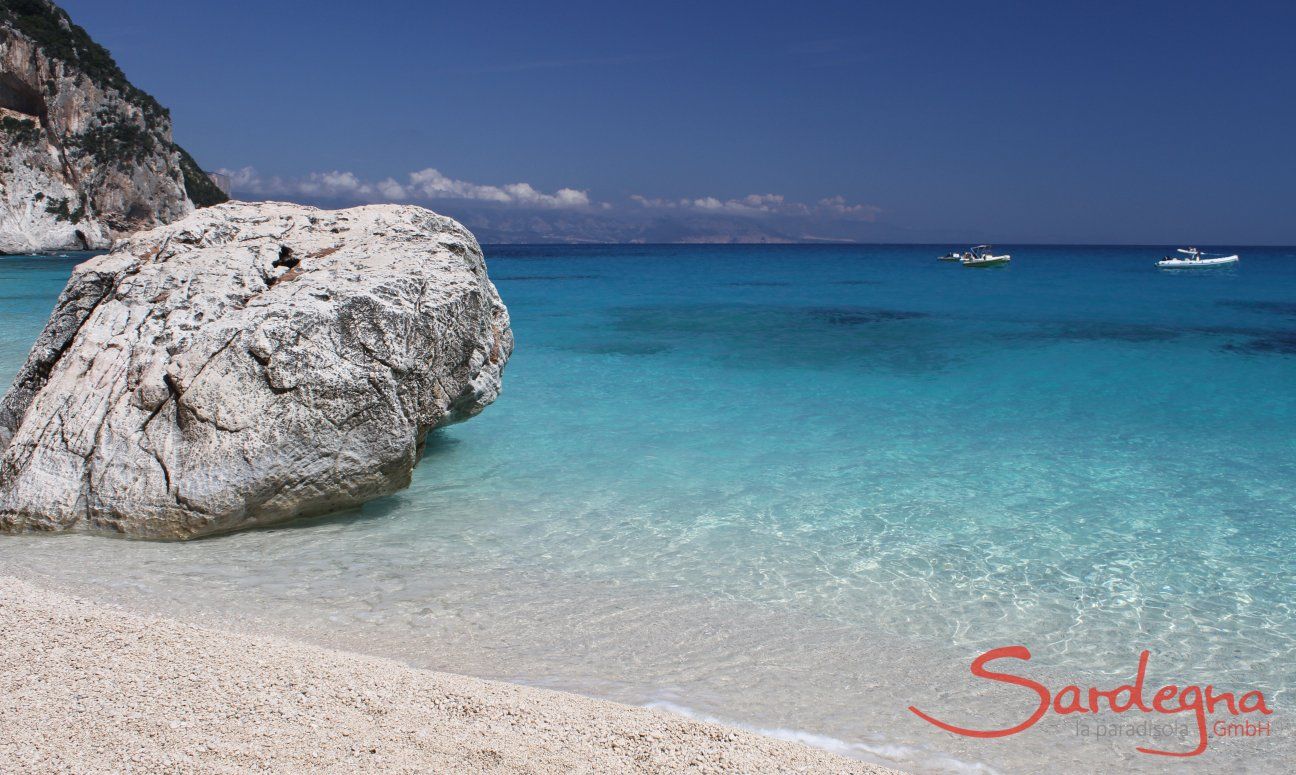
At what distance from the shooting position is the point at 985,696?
4551 millimetres

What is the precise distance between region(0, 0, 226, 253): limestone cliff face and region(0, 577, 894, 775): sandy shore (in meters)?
75.1

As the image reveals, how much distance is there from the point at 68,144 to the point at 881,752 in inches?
3296

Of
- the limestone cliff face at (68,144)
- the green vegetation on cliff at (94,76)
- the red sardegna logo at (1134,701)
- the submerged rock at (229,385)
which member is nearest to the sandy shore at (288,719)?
the red sardegna logo at (1134,701)

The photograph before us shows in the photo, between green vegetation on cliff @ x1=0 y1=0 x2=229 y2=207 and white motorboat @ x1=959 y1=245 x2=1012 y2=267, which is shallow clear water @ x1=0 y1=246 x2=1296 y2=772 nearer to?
white motorboat @ x1=959 y1=245 x2=1012 y2=267

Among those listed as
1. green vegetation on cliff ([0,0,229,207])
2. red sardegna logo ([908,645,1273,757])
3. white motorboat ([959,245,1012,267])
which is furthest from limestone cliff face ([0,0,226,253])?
red sardegna logo ([908,645,1273,757])

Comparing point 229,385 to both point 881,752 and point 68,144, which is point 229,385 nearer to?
point 881,752

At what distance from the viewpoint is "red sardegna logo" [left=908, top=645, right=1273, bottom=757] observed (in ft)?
14.4

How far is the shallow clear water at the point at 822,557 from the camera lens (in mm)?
4676

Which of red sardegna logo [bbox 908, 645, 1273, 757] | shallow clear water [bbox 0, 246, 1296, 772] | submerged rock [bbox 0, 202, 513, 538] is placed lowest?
red sardegna logo [bbox 908, 645, 1273, 757]

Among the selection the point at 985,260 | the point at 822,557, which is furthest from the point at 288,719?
the point at 985,260

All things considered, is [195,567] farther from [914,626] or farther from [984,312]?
[984,312]

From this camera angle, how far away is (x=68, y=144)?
223 ft

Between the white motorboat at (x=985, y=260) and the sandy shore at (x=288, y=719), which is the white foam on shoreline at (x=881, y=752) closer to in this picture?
the sandy shore at (x=288, y=719)

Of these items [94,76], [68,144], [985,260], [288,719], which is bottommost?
[288,719]
